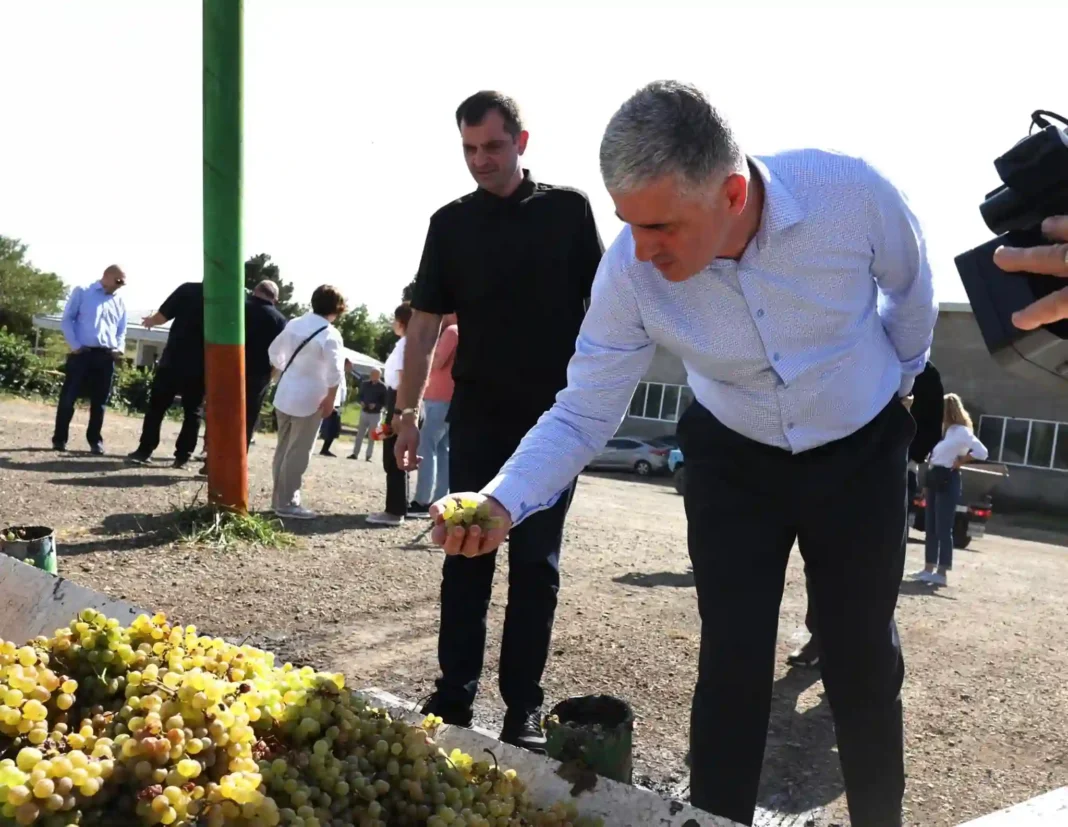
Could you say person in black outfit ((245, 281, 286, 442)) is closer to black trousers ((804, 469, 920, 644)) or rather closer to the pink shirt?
the pink shirt

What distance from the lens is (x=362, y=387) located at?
17.4 metres

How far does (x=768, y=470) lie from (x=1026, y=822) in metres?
1.06

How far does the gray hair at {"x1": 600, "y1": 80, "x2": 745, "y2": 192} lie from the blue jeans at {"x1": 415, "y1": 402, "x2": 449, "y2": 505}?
19.1 feet

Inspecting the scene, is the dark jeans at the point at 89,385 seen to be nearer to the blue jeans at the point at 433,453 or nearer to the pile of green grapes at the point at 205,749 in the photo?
the blue jeans at the point at 433,453

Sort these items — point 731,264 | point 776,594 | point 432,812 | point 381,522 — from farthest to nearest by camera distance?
point 381,522 < point 776,594 < point 731,264 < point 432,812

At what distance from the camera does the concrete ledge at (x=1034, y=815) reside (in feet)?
4.87

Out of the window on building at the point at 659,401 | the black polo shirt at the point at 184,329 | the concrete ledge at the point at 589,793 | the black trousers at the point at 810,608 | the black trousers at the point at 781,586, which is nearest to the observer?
the concrete ledge at the point at 589,793

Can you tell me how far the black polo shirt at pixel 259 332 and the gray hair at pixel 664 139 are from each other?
7176 millimetres

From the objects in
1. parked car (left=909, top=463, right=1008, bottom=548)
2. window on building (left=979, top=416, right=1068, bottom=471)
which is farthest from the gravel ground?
window on building (left=979, top=416, right=1068, bottom=471)

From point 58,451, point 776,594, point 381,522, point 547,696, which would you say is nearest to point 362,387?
point 58,451

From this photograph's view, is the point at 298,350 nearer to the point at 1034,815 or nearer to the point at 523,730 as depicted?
the point at 523,730

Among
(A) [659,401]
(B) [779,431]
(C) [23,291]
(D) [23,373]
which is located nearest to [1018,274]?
(B) [779,431]

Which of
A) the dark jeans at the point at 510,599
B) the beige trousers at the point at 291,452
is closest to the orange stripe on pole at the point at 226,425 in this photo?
the beige trousers at the point at 291,452

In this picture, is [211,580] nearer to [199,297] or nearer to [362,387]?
[199,297]
